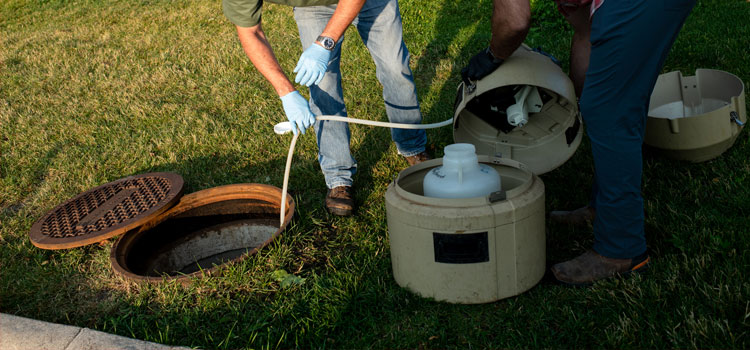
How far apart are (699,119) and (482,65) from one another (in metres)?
1.31

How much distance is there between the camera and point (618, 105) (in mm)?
1983

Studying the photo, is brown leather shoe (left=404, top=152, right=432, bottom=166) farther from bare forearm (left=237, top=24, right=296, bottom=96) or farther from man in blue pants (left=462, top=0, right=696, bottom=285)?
man in blue pants (left=462, top=0, right=696, bottom=285)

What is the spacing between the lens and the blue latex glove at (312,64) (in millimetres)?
2594

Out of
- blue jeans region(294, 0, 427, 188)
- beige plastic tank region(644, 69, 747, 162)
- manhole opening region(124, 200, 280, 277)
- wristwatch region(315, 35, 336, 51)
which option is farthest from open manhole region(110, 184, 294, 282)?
beige plastic tank region(644, 69, 747, 162)

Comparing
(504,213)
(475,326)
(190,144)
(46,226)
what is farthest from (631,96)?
(190,144)

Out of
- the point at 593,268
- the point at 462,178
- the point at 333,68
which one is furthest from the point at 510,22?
the point at 333,68

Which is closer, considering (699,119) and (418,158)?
(699,119)

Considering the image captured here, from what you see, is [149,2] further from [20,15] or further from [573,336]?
[573,336]

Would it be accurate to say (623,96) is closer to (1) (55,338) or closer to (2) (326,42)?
(2) (326,42)

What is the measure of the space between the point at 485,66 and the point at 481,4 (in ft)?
15.6

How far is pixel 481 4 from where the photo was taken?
6.79 m

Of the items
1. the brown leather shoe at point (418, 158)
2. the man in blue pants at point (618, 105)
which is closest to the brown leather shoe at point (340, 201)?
the brown leather shoe at point (418, 158)

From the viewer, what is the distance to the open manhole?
314 cm

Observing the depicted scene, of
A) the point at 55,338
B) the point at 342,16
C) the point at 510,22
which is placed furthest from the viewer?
the point at 342,16
